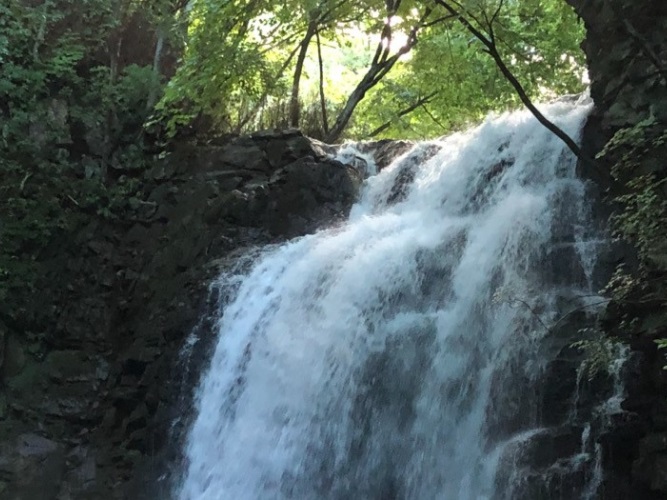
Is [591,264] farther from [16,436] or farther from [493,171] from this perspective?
[16,436]

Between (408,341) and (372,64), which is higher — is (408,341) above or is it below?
below

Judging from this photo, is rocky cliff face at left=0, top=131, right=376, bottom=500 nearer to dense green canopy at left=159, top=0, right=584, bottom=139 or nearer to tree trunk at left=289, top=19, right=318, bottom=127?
dense green canopy at left=159, top=0, right=584, bottom=139

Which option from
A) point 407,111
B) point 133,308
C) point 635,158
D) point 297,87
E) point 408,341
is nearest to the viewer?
point 635,158

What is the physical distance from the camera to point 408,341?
6902 mm

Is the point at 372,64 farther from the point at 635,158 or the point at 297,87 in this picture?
the point at 635,158

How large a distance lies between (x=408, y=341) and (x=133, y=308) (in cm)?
510

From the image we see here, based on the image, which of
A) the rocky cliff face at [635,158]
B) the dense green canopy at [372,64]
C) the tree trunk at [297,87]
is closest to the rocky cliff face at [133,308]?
the dense green canopy at [372,64]

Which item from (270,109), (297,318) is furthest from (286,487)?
(270,109)

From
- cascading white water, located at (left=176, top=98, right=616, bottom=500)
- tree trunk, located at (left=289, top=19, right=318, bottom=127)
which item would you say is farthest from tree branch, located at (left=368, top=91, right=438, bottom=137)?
cascading white water, located at (left=176, top=98, right=616, bottom=500)

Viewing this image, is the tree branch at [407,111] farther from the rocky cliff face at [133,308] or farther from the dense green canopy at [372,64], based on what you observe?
the rocky cliff face at [133,308]

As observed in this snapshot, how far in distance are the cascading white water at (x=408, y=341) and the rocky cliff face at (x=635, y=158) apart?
0.73 m

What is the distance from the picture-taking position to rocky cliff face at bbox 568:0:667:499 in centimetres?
484

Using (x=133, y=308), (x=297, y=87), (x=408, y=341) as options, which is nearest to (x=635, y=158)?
(x=408, y=341)

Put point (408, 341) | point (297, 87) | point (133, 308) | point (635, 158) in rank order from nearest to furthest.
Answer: point (635, 158)
point (408, 341)
point (133, 308)
point (297, 87)
